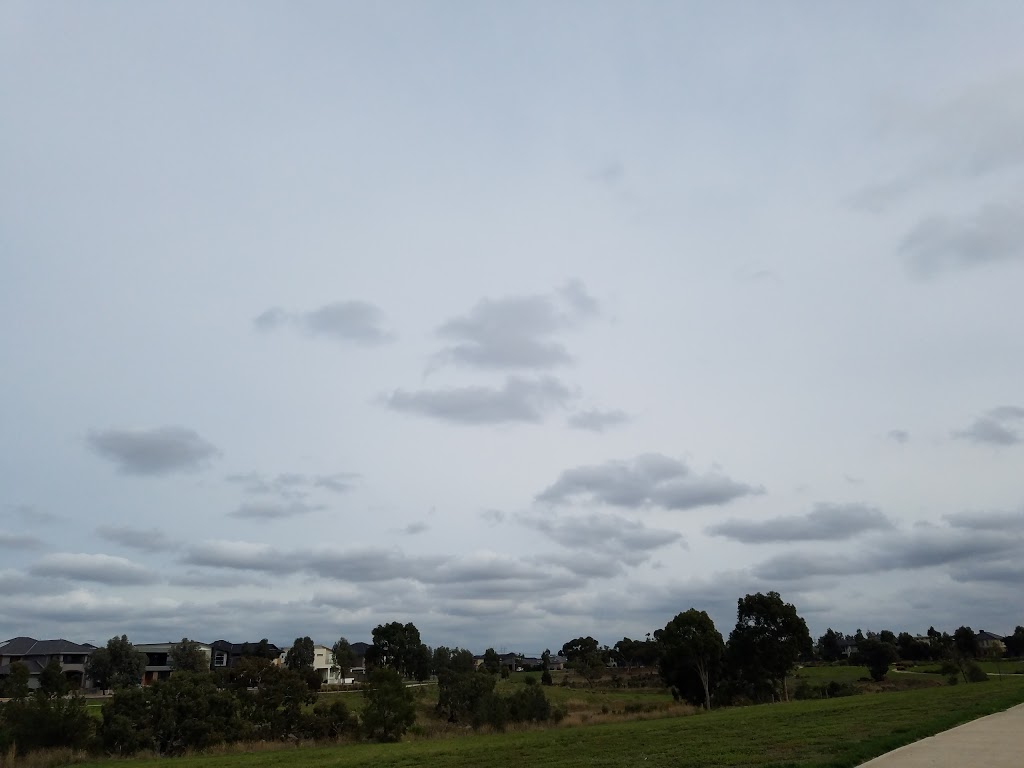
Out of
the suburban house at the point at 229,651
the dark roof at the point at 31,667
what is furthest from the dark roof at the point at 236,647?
the dark roof at the point at 31,667

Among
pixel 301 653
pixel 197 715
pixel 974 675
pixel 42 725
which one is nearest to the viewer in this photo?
pixel 42 725

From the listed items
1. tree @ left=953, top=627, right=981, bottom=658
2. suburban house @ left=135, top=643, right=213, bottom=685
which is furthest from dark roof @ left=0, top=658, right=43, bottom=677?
tree @ left=953, top=627, right=981, bottom=658

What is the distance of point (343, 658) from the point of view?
422 ft

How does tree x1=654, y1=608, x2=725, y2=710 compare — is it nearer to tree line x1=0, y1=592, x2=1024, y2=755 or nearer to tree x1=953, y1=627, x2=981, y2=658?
tree line x1=0, y1=592, x2=1024, y2=755

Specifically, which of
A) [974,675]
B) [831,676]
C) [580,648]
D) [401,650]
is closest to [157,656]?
[401,650]

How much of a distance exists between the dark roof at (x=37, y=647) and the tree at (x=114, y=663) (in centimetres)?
1011

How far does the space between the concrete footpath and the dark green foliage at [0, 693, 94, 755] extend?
36.7m

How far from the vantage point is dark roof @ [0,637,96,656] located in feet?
371

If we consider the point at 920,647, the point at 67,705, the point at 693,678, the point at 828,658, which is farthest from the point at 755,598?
the point at 828,658

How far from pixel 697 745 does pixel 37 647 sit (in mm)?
121619

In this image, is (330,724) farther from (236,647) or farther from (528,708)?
(236,647)

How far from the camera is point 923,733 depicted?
22.2 metres

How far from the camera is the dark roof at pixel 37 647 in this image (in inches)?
4449

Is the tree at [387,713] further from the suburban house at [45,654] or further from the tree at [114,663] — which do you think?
the suburban house at [45,654]
